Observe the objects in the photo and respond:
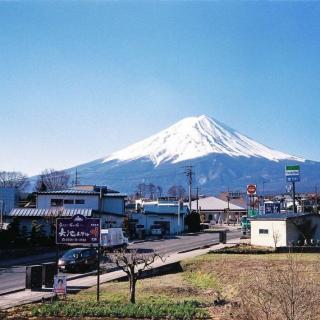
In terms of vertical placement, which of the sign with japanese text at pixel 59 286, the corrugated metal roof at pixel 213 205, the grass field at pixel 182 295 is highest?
the corrugated metal roof at pixel 213 205

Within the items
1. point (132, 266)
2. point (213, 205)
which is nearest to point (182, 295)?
point (132, 266)

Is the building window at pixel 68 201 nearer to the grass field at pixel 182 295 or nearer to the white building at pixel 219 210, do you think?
the grass field at pixel 182 295

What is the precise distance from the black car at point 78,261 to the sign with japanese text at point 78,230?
1040 centimetres

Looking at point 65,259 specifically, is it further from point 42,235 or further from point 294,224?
point 294,224

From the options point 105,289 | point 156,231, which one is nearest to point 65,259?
point 105,289

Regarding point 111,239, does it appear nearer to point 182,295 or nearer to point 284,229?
point 284,229

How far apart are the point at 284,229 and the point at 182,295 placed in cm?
2744

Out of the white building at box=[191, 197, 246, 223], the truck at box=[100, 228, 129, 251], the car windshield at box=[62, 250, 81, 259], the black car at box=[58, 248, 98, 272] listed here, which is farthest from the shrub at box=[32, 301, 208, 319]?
the white building at box=[191, 197, 246, 223]

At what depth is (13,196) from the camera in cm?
7244

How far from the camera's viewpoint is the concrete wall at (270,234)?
1961 inches

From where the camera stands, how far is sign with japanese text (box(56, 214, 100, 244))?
22.9m

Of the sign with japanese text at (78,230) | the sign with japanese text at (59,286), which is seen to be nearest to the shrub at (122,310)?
the sign with japanese text at (59,286)

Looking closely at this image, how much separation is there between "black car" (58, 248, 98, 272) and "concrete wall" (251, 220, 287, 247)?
21046 millimetres

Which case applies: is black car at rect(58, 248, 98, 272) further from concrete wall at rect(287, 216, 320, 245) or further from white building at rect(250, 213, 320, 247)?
concrete wall at rect(287, 216, 320, 245)
